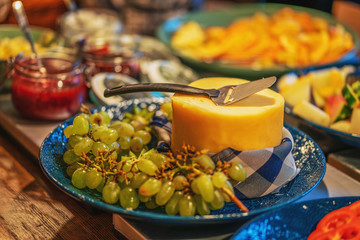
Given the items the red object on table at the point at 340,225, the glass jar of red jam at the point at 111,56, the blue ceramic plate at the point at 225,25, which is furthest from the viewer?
the blue ceramic plate at the point at 225,25

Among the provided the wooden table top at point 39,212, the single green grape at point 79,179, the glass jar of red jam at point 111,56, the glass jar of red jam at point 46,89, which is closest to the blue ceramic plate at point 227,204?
the single green grape at point 79,179

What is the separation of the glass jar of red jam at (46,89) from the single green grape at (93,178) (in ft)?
1.58

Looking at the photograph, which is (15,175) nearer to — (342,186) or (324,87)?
(342,186)

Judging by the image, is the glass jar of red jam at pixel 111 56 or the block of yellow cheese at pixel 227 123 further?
the glass jar of red jam at pixel 111 56

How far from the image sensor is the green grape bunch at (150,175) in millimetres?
722

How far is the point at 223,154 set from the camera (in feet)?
2.68

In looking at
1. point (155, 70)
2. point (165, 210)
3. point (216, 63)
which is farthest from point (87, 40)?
point (165, 210)

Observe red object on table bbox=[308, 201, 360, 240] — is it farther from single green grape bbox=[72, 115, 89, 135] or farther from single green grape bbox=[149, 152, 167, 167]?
single green grape bbox=[72, 115, 89, 135]

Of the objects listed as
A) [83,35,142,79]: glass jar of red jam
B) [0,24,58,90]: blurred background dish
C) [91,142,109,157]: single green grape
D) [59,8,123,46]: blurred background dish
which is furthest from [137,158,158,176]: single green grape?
[59,8,123,46]: blurred background dish

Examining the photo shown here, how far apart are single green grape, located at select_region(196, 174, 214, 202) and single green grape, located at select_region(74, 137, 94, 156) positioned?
0.26 metres

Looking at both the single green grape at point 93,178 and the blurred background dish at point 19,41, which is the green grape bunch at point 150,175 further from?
the blurred background dish at point 19,41

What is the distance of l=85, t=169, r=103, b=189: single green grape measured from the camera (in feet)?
2.59

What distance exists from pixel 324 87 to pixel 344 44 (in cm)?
73

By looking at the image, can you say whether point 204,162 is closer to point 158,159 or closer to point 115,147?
point 158,159
